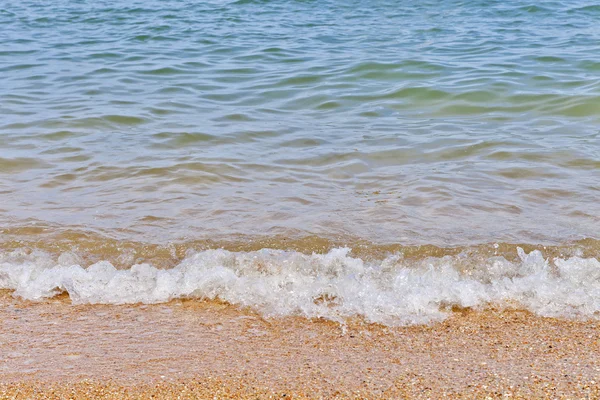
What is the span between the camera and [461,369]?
9.70 ft

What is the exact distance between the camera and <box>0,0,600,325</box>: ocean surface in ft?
12.4

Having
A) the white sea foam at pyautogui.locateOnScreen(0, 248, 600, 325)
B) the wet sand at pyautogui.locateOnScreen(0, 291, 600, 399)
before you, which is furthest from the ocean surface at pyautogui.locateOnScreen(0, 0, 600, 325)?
the wet sand at pyautogui.locateOnScreen(0, 291, 600, 399)

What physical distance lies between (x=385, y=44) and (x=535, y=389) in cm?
799

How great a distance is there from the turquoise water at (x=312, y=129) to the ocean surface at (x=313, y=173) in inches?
1.0

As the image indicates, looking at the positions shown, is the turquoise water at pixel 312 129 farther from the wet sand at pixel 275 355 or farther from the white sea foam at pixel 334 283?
the wet sand at pixel 275 355

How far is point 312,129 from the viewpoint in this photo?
6637 millimetres

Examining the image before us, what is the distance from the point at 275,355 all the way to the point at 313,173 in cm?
254

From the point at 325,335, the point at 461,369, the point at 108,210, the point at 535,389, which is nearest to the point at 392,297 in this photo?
the point at 325,335

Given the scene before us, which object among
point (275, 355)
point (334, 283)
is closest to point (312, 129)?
point (334, 283)

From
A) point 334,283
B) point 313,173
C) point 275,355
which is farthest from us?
point 313,173

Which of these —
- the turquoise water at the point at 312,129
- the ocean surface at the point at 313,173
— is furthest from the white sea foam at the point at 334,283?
the turquoise water at the point at 312,129

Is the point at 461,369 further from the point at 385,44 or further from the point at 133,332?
the point at 385,44

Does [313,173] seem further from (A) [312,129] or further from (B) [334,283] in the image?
(B) [334,283]

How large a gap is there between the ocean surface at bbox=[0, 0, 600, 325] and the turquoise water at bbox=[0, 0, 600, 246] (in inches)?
1.0
